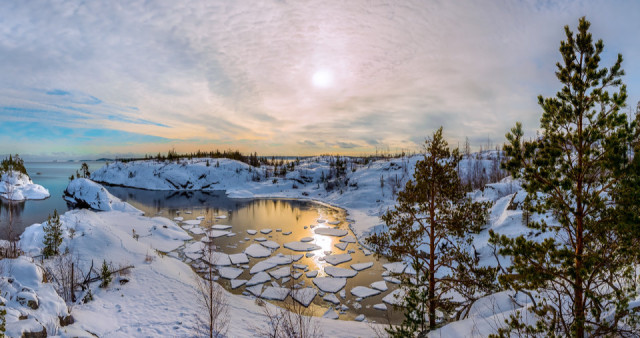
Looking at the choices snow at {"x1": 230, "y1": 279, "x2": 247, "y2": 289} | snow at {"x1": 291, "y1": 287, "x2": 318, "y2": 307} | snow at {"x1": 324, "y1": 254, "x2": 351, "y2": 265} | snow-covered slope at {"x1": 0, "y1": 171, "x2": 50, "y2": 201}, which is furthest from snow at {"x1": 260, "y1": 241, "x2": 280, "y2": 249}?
snow-covered slope at {"x1": 0, "y1": 171, "x2": 50, "y2": 201}

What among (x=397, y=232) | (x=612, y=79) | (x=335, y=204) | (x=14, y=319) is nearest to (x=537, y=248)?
(x=612, y=79)

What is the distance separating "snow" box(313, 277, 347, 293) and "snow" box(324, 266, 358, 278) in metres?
0.40

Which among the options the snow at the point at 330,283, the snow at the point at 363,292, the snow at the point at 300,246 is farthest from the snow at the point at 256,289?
the snow at the point at 300,246

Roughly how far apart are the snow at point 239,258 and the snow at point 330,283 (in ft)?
12.9

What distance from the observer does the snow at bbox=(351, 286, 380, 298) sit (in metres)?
10.3

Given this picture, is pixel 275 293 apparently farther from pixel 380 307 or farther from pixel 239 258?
pixel 239 258

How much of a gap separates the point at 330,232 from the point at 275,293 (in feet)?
28.1

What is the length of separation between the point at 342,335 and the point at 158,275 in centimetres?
745

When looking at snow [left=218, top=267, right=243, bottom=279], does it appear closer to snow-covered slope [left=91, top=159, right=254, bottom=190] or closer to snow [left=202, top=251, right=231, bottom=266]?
snow [left=202, top=251, right=231, bottom=266]

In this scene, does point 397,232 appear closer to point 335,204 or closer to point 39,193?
point 335,204

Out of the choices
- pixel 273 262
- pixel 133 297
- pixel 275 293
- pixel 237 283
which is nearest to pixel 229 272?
pixel 237 283

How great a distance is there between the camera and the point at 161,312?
823 centimetres

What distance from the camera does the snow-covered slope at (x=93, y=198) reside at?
23.0m

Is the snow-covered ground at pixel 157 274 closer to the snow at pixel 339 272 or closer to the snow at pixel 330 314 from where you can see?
the snow at pixel 330 314
